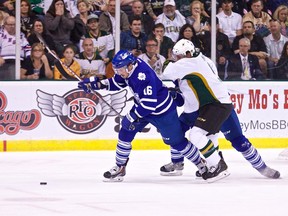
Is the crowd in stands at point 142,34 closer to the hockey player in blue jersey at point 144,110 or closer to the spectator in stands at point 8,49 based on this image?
the spectator in stands at point 8,49

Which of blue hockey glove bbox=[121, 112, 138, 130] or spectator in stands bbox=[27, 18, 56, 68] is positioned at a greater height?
spectator in stands bbox=[27, 18, 56, 68]

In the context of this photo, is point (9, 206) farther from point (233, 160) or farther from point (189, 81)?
point (233, 160)

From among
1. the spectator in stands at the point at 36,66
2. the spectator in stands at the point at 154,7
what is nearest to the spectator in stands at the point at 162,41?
the spectator in stands at the point at 154,7

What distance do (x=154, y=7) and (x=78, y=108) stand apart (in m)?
1.46

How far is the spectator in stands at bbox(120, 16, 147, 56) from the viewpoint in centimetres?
1134

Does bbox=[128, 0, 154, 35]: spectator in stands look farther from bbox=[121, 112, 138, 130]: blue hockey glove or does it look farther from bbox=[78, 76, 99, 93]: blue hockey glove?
bbox=[121, 112, 138, 130]: blue hockey glove

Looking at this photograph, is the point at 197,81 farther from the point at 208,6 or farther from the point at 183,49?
the point at 208,6

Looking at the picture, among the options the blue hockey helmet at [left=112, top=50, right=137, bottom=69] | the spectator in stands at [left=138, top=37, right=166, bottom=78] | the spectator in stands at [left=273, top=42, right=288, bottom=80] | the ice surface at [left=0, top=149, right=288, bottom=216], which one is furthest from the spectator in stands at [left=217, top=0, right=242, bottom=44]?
the blue hockey helmet at [left=112, top=50, right=137, bottom=69]

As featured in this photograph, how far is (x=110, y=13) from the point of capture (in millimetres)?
11258

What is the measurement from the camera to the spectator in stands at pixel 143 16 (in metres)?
11.3

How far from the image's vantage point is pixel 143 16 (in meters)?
11.4

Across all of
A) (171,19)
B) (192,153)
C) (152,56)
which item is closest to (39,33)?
(152,56)

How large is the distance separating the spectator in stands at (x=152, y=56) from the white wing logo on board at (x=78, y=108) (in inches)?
22.3

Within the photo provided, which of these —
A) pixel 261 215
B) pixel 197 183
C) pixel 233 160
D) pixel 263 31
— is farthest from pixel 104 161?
pixel 261 215
